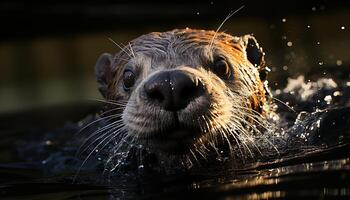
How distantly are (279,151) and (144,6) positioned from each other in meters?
7.36

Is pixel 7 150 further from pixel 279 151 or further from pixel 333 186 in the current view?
pixel 333 186

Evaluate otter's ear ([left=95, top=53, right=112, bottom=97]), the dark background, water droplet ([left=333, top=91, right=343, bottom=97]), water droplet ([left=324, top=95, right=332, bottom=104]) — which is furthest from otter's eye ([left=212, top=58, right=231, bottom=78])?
the dark background

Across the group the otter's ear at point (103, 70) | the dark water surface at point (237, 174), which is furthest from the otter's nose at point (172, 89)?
the otter's ear at point (103, 70)

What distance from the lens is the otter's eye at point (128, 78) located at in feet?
14.7

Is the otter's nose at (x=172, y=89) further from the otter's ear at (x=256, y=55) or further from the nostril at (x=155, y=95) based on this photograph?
the otter's ear at (x=256, y=55)

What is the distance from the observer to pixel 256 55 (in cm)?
500

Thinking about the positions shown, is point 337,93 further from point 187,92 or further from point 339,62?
point 339,62

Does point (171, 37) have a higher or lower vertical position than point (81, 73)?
lower

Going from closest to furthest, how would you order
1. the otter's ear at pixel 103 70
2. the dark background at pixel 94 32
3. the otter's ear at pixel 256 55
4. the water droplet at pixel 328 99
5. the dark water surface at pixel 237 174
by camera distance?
the dark water surface at pixel 237 174 → the otter's ear at pixel 256 55 → the otter's ear at pixel 103 70 → the water droplet at pixel 328 99 → the dark background at pixel 94 32

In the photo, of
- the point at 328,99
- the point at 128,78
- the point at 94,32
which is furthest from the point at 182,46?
the point at 94,32

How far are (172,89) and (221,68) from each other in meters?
0.89

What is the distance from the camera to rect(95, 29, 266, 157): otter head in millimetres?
3605

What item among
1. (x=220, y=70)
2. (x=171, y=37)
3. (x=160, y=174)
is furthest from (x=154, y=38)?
→ (x=160, y=174)

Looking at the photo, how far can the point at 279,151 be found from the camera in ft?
14.4
